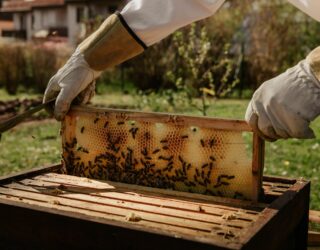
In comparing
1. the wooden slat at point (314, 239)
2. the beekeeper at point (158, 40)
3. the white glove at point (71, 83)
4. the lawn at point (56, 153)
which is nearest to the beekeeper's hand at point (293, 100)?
the beekeeper at point (158, 40)

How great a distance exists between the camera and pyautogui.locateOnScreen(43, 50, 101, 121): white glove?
2.64m

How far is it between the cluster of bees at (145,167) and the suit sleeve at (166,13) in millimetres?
587

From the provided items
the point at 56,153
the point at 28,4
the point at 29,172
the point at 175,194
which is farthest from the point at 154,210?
the point at 28,4

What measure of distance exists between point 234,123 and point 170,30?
0.53 meters

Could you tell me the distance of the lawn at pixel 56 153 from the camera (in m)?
5.39

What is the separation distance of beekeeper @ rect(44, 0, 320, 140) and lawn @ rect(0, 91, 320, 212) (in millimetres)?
2233

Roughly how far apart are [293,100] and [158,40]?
2.94 feet

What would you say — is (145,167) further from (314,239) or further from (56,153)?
(56,153)

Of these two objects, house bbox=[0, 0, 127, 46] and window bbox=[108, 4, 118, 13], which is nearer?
window bbox=[108, 4, 118, 13]

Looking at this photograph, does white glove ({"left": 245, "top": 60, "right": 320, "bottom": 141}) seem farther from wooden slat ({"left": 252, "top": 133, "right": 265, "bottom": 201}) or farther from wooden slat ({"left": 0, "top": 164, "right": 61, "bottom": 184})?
wooden slat ({"left": 0, "top": 164, "right": 61, "bottom": 184})

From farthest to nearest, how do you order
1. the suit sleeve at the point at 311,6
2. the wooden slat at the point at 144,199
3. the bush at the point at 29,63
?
the bush at the point at 29,63, the wooden slat at the point at 144,199, the suit sleeve at the point at 311,6

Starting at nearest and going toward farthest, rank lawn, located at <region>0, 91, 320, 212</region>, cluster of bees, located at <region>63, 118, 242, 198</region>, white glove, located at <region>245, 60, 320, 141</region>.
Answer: white glove, located at <region>245, 60, 320, 141</region> < cluster of bees, located at <region>63, 118, 242, 198</region> < lawn, located at <region>0, 91, 320, 212</region>

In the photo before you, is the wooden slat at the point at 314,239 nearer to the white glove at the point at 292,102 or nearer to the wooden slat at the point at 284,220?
the wooden slat at the point at 284,220

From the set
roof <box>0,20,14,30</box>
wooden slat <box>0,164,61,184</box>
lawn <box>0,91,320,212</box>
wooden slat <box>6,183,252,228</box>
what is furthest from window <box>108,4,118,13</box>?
wooden slat <box>6,183,252,228</box>
